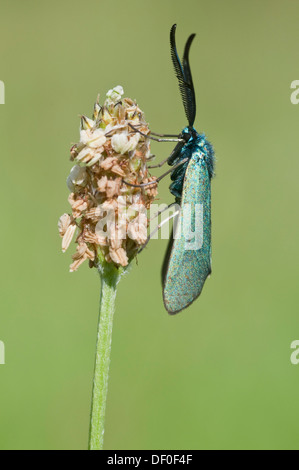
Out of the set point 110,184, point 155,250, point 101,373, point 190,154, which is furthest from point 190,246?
point 155,250

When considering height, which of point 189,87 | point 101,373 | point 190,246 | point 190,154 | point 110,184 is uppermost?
point 189,87

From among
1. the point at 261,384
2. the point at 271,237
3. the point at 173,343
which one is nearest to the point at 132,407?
the point at 173,343

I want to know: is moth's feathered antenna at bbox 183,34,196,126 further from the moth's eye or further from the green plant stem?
the green plant stem

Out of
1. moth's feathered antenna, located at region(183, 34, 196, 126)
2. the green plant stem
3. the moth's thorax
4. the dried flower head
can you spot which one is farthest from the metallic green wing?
the green plant stem

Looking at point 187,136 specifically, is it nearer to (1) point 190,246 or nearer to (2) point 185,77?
(2) point 185,77

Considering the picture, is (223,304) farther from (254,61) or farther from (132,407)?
(254,61)

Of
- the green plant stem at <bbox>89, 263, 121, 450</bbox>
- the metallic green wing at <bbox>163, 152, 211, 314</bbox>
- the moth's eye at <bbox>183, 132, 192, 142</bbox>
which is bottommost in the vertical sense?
the green plant stem at <bbox>89, 263, 121, 450</bbox>
